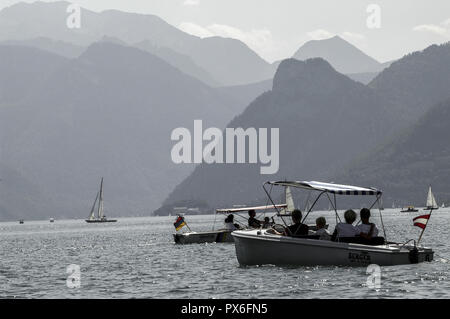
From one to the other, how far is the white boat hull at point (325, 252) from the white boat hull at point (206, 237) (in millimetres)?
38428

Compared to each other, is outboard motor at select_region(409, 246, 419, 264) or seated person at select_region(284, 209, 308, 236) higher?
seated person at select_region(284, 209, 308, 236)

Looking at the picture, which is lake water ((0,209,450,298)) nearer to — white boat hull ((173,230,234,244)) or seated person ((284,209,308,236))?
seated person ((284,209,308,236))

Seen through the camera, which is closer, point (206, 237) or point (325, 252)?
point (325, 252)

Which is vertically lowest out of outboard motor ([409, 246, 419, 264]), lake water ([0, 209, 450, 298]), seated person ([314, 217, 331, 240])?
lake water ([0, 209, 450, 298])

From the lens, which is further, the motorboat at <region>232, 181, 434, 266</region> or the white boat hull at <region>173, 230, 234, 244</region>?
the white boat hull at <region>173, 230, 234, 244</region>

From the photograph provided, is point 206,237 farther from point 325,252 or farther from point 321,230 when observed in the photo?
point 325,252

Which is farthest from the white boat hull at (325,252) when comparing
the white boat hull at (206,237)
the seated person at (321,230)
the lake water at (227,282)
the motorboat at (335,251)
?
the white boat hull at (206,237)

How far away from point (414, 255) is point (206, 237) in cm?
4374

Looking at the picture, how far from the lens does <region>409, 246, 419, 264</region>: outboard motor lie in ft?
136

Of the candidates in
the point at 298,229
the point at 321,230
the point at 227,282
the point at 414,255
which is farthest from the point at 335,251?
the point at 227,282

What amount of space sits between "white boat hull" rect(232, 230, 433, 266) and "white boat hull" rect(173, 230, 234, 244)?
38.4 meters

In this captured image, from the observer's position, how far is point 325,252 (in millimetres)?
41281

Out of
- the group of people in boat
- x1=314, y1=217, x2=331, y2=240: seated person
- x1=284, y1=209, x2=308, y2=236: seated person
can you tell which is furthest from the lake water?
x1=284, y1=209, x2=308, y2=236: seated person
